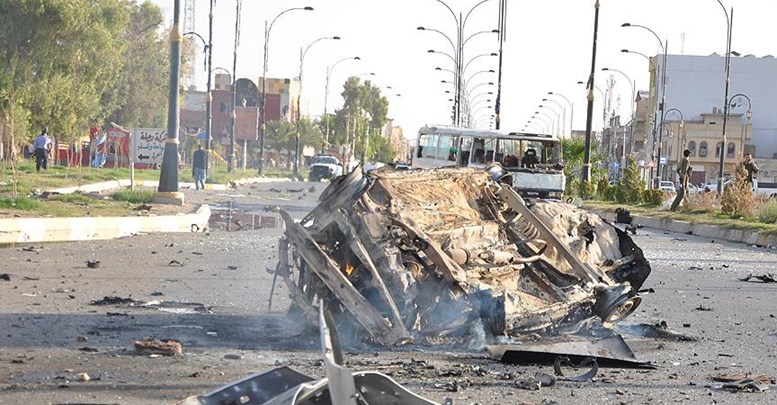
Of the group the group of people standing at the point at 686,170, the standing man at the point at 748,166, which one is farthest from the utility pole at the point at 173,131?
the standing man at the point at 748,166

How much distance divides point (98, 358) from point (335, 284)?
1.95 metres

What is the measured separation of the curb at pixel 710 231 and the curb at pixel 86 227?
36.7 ft

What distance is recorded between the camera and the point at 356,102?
13212cm

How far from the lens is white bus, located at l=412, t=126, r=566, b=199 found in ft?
108

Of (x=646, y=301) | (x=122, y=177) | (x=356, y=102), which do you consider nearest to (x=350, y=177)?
(x=646, y=301)

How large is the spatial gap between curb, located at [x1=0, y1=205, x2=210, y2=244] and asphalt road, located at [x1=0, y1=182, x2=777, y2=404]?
5.07 feet

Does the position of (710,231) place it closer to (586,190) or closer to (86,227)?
(86,227)

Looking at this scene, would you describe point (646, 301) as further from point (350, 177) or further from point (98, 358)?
point (98, 358)

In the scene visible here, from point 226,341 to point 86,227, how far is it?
1173cm

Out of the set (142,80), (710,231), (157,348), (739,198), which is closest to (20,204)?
(157,348)

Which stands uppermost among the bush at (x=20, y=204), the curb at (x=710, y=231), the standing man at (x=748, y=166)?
the standing man at (x=748, y=166)

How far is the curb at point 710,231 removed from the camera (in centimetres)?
2848

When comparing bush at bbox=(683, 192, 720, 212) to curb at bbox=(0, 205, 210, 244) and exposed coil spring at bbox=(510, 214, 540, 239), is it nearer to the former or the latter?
curb at bbox=(0, 205, 210, 244)

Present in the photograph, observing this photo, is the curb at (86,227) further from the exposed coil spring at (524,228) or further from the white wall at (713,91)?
the white wall at (713,91)
